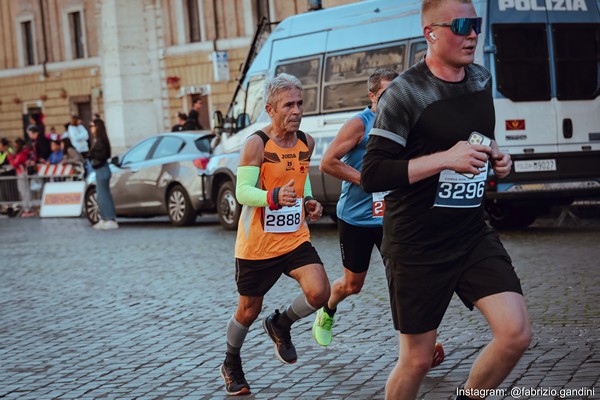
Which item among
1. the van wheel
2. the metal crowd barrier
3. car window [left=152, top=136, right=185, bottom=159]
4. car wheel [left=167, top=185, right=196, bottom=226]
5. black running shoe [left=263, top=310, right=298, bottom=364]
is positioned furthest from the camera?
the metal crowd barrier

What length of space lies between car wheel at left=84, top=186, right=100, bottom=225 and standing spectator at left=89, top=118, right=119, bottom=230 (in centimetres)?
121

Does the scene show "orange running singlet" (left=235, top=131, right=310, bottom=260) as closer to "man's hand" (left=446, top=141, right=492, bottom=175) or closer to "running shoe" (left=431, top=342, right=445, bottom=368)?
"running shoe" (left=431, top=342, right=445, bottom=368)

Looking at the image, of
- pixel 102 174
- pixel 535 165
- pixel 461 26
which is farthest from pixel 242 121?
pixel 461 26

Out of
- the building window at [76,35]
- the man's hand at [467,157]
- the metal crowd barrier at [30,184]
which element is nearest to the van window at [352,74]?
the metal crowd barrier at [30,184]

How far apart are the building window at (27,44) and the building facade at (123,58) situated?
0.13ft

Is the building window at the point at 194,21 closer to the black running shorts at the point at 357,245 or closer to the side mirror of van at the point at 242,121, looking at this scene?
the side mirror of van at the point at 242,121

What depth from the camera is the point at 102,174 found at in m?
21.6

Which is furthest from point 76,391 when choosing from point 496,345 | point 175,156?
point 175,156

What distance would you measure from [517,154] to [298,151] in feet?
28.2

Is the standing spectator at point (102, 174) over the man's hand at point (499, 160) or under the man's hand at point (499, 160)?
under

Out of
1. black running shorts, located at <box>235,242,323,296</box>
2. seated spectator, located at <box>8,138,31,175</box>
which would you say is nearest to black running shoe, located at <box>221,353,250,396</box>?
black running shorts, located at <box>235,242,323,296</box>

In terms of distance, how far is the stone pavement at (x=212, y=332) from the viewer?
7059mm

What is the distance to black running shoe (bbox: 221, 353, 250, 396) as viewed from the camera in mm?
6910

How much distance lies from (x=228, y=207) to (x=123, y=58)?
85.3ft
